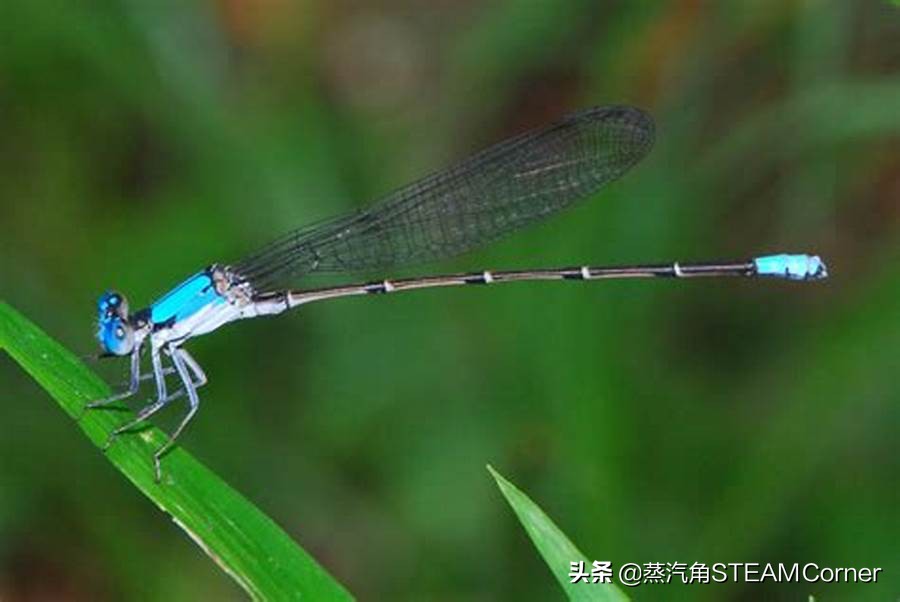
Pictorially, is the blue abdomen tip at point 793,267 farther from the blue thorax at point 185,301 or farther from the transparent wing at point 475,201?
the blue thorax at point 185,301

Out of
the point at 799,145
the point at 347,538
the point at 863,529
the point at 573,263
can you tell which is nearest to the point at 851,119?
the point at 799,145

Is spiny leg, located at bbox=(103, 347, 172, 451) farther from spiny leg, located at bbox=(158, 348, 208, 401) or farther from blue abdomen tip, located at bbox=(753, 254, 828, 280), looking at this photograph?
blue abdomen tip, located at bbox=(753, 254, 828, 280)

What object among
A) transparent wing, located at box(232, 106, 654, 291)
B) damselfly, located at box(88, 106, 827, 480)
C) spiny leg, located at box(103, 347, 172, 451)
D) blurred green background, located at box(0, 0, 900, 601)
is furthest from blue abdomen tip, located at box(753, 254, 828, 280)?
spiny leg, located at box(103, 347, 172, 451)

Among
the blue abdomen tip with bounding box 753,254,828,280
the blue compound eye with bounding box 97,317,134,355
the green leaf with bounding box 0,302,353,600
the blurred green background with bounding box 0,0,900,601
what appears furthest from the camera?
the blurred green background with bounding box 0,0,900,601

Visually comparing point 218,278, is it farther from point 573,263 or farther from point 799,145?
point 799,145

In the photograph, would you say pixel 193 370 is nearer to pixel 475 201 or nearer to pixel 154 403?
pixel 154 403
